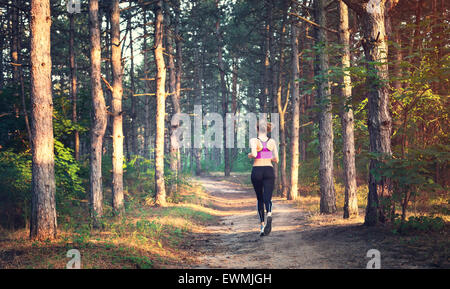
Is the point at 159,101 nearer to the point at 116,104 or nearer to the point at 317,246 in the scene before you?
the point at 116,104

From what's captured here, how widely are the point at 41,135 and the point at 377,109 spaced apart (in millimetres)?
7820

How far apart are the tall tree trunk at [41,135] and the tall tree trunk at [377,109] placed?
740cm

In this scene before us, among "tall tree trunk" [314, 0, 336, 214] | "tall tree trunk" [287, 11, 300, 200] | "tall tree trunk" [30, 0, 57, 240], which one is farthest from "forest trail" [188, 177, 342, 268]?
"tall tree trunk" [287, 11, 300, 200]

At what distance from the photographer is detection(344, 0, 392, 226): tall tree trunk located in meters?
8.21

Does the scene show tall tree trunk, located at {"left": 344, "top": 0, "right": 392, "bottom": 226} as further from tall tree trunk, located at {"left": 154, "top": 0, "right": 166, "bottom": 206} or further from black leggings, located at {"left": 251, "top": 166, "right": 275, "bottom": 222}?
tall tree trunk, located at {"left": 154, "top": 0, "right": 166, "bottom": 206}

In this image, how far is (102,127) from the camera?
493 inches

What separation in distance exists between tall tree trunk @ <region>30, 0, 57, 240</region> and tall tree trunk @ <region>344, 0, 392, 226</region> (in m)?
7.40

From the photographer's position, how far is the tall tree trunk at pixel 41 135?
8.30 m

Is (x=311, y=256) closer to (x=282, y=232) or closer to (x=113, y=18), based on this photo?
(x=282, y=232)

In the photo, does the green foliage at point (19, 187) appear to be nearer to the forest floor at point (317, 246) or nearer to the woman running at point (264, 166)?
the forest floor at point (317, 246)

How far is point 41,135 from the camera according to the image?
27.5ft

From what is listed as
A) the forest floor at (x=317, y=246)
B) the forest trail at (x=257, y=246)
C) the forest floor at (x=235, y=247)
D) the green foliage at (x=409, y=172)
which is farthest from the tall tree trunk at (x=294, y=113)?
the green foliage at (x=409, y=172)

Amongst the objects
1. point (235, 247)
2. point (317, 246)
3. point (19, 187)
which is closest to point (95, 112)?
point (19, 187)
